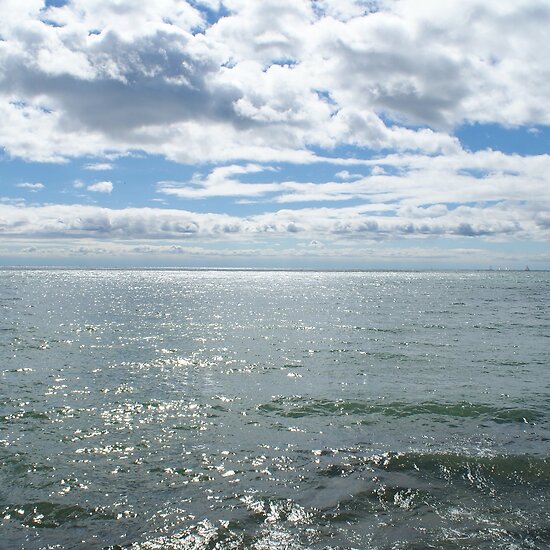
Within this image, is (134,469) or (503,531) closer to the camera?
(503,531)

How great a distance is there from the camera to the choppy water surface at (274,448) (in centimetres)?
1330

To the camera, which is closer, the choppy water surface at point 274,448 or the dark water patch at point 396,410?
the choppy water surface at point 274,448

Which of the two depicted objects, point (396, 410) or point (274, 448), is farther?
point (396, 410)

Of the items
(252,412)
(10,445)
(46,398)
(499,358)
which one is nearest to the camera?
(10,445)

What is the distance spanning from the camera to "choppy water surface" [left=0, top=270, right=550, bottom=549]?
43.6ft

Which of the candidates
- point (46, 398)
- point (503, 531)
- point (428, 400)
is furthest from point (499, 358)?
point (46, 398)

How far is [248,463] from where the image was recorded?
17.9m

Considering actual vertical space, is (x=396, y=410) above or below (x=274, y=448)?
below

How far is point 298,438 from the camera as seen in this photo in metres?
20.8

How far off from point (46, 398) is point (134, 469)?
1267 cm

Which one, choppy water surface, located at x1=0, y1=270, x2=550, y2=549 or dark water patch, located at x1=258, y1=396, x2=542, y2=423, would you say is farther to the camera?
dark water patch, located at x1=258, y1=396, x2=542, y2=423

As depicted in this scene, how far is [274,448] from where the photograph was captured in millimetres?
19547

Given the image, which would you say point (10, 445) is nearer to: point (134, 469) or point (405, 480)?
point (134, 469)

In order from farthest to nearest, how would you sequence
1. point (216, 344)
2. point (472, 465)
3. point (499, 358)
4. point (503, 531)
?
point (216, 344)
point (499, 358)
point (472, 465)
point (503, 531)
